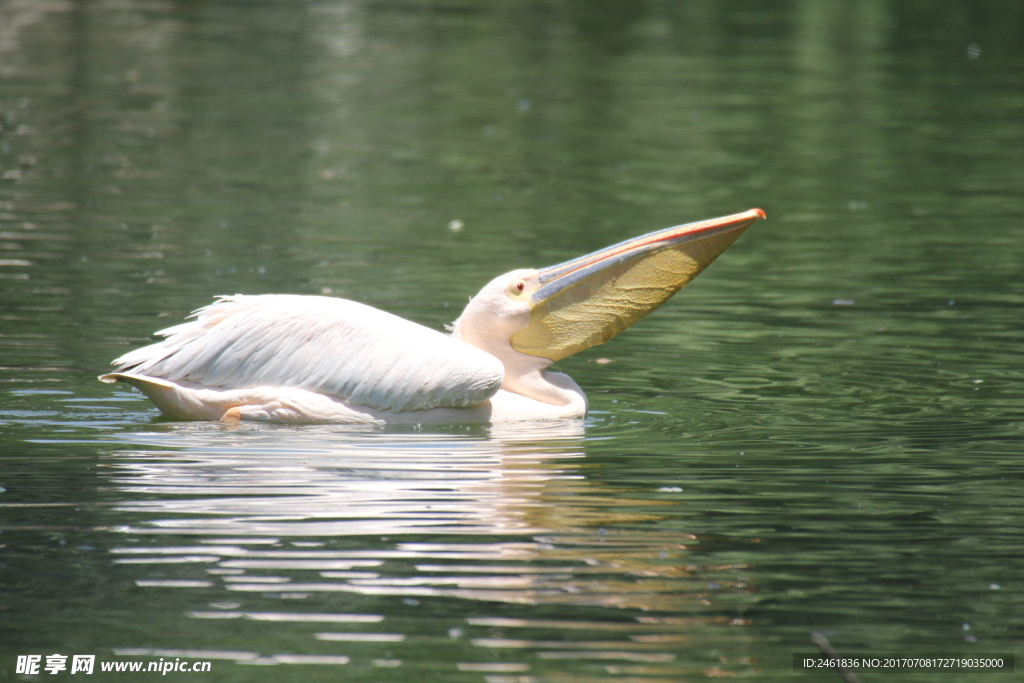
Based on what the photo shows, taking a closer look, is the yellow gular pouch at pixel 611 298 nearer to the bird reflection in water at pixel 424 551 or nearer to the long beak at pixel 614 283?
the long beak at pixel 614 283

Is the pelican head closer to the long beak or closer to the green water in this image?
the long beak

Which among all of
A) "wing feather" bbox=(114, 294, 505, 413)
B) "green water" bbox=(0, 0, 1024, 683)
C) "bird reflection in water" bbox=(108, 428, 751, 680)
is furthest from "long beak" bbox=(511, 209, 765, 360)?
"bird reflection in water" bbox=(108, 428, 751, 680)

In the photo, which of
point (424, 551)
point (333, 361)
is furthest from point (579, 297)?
point (424, 551)

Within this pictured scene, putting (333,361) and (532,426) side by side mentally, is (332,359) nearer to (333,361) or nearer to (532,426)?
(333,361)

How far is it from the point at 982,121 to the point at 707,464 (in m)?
15.2

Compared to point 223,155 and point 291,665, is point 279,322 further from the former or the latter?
point 223,155

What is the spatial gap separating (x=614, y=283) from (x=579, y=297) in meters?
0.18

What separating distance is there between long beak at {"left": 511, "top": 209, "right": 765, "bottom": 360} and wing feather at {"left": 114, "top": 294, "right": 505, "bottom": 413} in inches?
22.0

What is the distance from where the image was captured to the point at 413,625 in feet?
13.7

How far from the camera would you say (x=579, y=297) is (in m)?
6.91

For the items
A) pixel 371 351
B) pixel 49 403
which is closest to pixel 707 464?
pixel 371 351

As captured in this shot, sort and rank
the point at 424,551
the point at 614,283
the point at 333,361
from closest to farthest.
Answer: the point at 424,551, the point at 333,361, the point at 614,283

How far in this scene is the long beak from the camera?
665cm

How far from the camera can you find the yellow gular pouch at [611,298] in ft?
22.0
